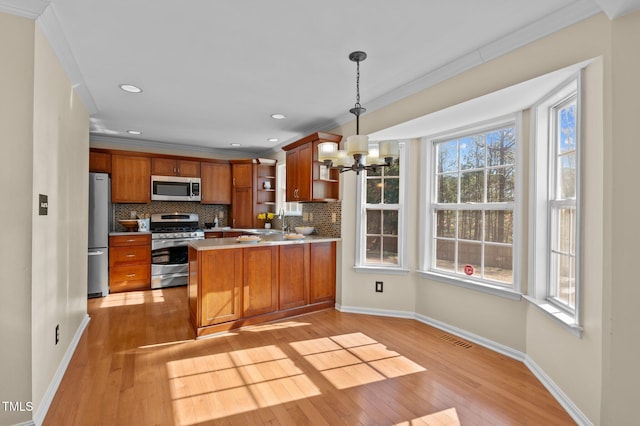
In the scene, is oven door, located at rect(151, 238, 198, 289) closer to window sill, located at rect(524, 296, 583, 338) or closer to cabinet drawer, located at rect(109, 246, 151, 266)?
cabinet drawer, located at rect(109, 246, 151, 266)

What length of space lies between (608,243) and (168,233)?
538 cm

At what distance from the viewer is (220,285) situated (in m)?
3.29

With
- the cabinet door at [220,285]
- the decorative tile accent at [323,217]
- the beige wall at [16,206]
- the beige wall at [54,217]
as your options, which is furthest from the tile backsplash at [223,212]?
the beige wall at [16,206]

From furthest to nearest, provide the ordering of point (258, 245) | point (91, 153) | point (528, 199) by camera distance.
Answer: point (91, 153), point (258, 245), point (528, 199)

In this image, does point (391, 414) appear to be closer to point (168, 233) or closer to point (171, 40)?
point (171, 40)

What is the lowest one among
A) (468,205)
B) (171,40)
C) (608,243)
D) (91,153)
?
(608,243)

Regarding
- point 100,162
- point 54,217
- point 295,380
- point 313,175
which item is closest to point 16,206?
point 54,217

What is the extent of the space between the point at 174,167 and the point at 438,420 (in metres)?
5.39

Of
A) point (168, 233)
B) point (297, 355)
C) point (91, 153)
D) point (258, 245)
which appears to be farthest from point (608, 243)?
point (91, 153)

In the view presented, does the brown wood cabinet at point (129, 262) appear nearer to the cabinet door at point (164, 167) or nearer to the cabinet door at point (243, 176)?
the cabinet door at point (164, 167)

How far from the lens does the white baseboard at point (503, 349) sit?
1953 mm

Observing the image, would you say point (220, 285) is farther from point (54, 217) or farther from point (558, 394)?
Answer: point (558, 394)

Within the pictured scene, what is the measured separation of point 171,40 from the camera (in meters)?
2.25

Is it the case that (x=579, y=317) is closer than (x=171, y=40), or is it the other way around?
(x=579, y=317)
